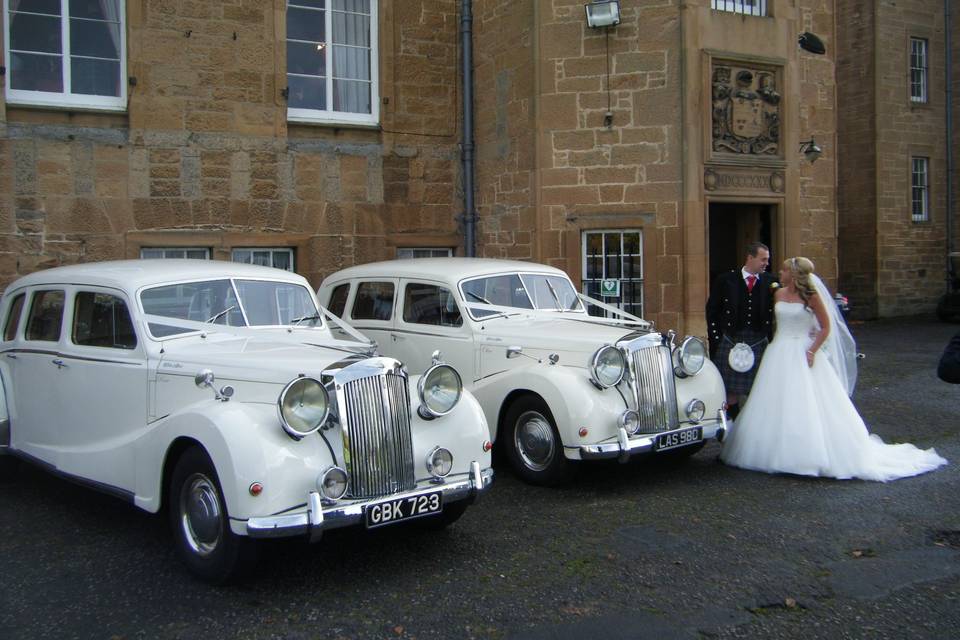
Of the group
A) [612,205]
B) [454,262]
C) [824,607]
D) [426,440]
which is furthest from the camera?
[612,205]

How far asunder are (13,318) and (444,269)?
350 centimetres

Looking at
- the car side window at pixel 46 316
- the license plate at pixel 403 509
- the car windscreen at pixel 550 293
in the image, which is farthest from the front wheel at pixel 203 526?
the car windscreen at pixel 550 293

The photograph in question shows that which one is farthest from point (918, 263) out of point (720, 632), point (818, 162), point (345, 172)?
point (720, 632)

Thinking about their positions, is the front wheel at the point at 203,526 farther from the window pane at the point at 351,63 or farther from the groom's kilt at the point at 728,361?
the window pane at the point at 351,63

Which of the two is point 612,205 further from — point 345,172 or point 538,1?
point 345,172

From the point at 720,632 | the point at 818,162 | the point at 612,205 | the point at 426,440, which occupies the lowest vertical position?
the point at 720,632

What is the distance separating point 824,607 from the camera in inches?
173

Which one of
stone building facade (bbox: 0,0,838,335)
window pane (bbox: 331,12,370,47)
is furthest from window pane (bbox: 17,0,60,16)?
window pane (bbox: 331,12,370,47)

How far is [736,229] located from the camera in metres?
14.8

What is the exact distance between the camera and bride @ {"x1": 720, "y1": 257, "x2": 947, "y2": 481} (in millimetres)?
6930

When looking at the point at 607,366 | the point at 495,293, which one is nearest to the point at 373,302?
the point at 495,293

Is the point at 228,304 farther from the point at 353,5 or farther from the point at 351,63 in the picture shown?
the point at 353,5

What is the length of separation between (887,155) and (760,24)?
11263 millimetres

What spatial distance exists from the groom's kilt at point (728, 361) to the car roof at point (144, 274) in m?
3.76
